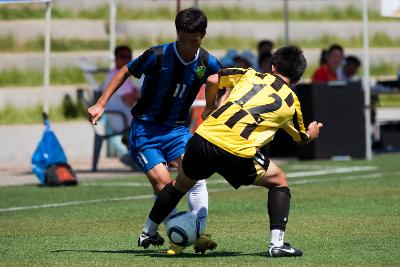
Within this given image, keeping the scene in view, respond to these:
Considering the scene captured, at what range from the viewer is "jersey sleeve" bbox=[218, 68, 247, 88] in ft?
29.9

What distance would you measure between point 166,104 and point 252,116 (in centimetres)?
111

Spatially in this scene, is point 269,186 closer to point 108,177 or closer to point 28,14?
point 108,177

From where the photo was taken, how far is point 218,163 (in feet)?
28.9

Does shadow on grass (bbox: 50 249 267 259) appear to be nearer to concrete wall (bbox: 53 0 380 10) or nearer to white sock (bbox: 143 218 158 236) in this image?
white sock (bbox: 143 218 158 236)

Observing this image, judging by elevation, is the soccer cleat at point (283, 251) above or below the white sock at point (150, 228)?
below

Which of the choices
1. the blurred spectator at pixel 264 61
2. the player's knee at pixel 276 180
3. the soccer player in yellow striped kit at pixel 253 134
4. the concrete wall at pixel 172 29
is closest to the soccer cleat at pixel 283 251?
the soccer player in yellow striped kit at pixel 253 134

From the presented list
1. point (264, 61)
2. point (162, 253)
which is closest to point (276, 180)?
point (162, 253)

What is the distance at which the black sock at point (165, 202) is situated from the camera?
364 inches

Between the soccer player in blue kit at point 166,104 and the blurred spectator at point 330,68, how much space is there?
11.2 meters

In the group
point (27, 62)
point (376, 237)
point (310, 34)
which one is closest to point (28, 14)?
point (27, 62)

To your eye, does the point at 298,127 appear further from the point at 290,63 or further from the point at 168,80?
the point at 168,80

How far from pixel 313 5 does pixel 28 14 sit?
8283mm

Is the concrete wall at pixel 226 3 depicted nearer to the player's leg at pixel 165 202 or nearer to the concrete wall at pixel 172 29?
the concrete wall at pixel 172 29

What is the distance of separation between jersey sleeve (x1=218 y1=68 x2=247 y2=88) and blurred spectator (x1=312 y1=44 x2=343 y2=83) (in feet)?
38.5
